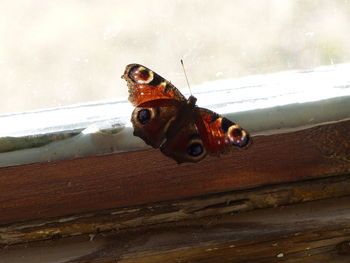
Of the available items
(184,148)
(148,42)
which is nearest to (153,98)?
(184,148)

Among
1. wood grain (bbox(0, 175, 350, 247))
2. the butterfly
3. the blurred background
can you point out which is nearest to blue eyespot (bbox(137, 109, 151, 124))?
the butterfly

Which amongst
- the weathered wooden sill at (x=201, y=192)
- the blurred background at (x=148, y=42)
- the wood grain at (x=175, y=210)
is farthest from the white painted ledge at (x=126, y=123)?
the blurred background at (x=148, y=42)

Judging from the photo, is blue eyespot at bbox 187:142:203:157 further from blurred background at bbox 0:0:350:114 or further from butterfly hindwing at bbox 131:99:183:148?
blurred background at bbox 0:0:350:114

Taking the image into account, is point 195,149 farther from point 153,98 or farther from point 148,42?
point 148,42

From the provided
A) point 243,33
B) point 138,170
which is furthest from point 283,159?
point 243,33

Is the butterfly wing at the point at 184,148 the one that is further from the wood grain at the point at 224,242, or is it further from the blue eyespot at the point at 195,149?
the wood grain at the point at 224,242

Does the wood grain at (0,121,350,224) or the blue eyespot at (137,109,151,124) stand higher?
the blue eyespot at (137,109,151,124)
